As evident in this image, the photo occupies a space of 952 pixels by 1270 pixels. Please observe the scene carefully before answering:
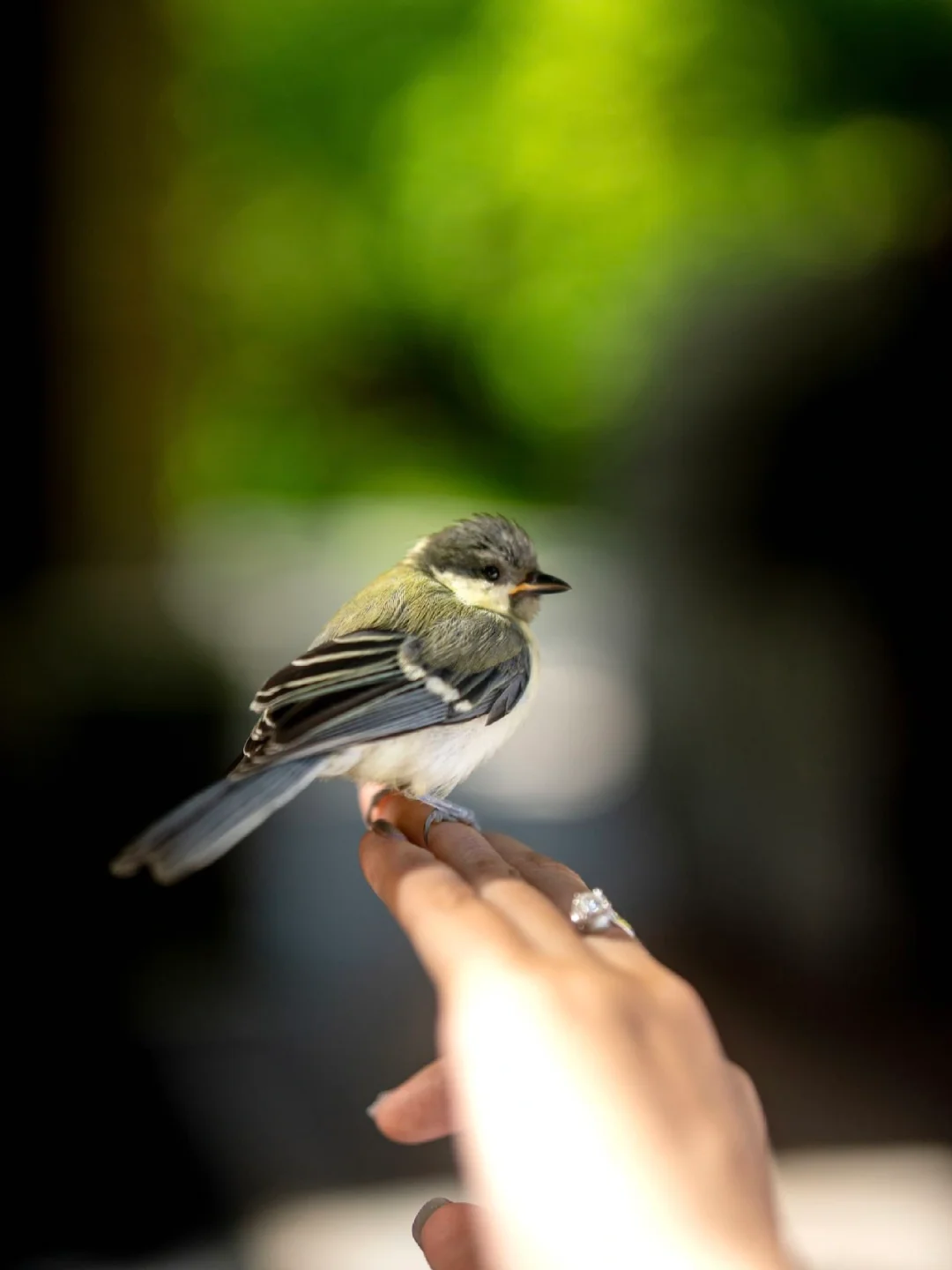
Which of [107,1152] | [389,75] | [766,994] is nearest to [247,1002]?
[107,1152]

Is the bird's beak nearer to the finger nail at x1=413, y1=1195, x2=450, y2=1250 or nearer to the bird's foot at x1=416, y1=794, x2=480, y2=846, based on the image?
the bird's foot at x1=416, y1=794, x2=480, y2=846

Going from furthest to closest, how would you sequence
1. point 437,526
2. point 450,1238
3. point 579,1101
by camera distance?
point 437,526 → point 450,1238 → point 579,1101

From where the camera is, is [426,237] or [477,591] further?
[426,237]

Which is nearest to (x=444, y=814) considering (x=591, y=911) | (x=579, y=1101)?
(x=591, y=911)

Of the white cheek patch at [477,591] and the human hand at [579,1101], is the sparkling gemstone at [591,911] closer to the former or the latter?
the human hand at [579,1101]

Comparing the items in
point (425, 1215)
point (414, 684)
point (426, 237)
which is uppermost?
point (426, 237)

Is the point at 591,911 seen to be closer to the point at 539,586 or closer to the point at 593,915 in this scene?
the point at 593,915

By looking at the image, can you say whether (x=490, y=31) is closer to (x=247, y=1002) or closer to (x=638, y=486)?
(x=638, y=486)

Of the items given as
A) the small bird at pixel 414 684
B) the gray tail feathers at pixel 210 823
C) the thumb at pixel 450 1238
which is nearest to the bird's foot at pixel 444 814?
the small bird at pixel 414 684
